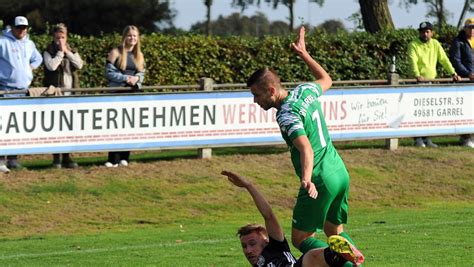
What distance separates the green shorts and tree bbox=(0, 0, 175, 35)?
28514 millimetres

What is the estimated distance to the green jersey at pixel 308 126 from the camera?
10.4 meters

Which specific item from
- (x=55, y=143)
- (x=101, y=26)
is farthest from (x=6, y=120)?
(x=101, y=26)

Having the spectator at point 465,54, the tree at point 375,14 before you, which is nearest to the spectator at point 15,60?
the spectator at point 465,54

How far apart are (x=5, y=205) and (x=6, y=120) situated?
4.52 feet

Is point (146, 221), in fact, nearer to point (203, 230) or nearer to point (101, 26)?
point (203, 230)

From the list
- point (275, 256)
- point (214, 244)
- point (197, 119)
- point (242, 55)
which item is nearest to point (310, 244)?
point (275, 256)

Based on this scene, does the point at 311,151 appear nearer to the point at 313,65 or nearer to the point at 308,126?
the point at 308,126

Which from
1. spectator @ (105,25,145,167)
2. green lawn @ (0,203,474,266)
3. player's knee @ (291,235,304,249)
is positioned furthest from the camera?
spectator @ (105,25,145,167)

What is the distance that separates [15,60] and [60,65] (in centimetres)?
90

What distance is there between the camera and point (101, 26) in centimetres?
4025

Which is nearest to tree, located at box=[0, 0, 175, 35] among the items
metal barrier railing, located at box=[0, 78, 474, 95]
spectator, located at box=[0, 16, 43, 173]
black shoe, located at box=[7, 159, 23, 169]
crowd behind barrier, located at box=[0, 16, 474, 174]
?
metal barrier railing, located at box=[0, 78, 474, 95]

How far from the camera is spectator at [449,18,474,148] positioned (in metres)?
23.7

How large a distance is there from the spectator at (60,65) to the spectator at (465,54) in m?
7.48

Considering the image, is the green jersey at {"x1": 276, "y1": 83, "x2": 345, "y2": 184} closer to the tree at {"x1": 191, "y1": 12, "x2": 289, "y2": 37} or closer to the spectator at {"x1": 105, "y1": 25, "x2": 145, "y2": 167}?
the spectator at {"x1": 105, "y1": 25, "x2": 145, "y2": 167}
